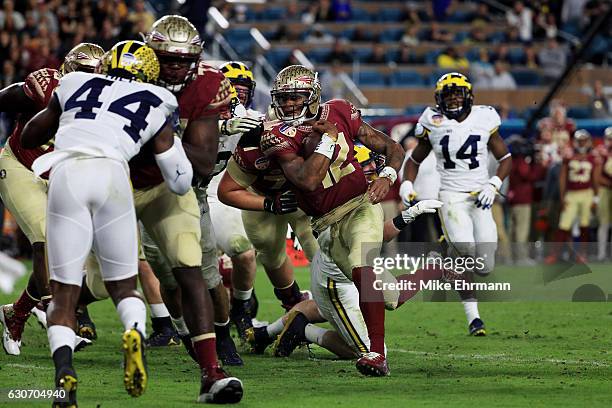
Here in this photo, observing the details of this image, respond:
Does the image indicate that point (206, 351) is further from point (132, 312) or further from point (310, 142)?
point (310, 142)

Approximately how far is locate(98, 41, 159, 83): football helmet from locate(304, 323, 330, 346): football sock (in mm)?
2232

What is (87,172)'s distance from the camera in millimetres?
4988

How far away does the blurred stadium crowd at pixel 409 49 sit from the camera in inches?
637

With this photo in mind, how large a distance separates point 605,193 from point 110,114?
1228cm

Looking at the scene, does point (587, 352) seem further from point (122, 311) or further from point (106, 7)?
point (106, 7)

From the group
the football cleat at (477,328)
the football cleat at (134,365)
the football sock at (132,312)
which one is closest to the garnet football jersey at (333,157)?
the football sock at (132,312)

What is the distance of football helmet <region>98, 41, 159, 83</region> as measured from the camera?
17.6 feet

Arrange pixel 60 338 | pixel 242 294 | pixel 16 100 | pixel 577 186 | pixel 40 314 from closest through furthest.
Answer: pixel 60 338, pixel 16 100, pixel 242 294, pixel 40 314, pixel 577 186

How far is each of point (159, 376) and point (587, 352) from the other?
9.09 feet

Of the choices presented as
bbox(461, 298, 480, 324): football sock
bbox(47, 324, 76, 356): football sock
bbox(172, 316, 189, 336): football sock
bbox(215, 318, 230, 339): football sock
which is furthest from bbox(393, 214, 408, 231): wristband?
bbox(47, 324, 76, 356): football sock

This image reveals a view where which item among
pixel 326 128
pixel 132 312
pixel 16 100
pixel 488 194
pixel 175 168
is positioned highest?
pixel 16 100

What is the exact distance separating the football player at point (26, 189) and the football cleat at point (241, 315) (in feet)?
4.64

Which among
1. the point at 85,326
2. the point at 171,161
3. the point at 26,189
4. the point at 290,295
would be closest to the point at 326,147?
the point at 171,161

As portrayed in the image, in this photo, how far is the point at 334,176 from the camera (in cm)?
672
